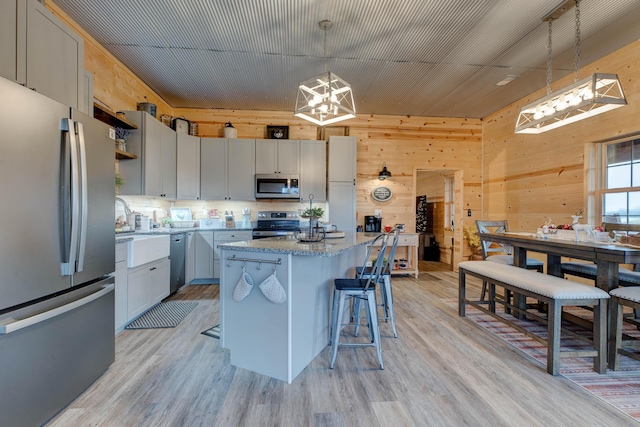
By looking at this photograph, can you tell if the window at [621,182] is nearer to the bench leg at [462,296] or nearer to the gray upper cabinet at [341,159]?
the bench leg at [462,296]

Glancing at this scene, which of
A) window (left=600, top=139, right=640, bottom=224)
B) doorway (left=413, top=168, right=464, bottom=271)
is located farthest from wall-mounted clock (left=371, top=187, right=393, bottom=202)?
window (left=600, top=139, right=640, bottom=224)

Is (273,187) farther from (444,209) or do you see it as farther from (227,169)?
(444,209)

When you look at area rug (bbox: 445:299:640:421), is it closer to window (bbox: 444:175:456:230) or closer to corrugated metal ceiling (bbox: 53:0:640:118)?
corrugated metal ceiling (bbox: 53:0:640:118)

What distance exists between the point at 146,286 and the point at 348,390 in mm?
2496

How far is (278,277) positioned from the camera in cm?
181

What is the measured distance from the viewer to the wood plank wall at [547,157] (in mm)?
3334

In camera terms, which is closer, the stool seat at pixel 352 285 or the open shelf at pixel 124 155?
the stool seat at pixel 352 285

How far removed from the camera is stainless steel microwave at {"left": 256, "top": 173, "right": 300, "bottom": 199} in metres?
4.88

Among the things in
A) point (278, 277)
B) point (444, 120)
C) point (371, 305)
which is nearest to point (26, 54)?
point (278, 277)

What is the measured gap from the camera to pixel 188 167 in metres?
4.62

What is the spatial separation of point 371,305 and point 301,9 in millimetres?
2821

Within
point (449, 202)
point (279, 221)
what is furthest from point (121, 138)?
point (449, 202)

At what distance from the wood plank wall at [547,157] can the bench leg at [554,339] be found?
2745mm

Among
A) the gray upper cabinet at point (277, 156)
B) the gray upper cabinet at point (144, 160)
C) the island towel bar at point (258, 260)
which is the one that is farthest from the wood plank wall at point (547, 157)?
the gray upper cabinet at point (144, 160)
